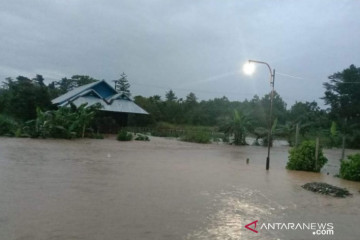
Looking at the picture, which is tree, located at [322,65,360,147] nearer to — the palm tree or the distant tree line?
the distant tree line

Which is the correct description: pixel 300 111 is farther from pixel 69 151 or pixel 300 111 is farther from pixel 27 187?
pixel 27 187

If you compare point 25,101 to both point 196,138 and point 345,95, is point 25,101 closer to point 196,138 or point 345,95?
point 196,138

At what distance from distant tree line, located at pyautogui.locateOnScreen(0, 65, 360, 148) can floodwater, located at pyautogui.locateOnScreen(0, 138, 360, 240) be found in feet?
42.7

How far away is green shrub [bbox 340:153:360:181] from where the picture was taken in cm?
1219

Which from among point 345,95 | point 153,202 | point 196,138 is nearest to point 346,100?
point 345,95

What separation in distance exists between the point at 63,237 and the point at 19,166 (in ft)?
23.4

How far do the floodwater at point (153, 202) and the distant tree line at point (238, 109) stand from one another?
42.7 ft

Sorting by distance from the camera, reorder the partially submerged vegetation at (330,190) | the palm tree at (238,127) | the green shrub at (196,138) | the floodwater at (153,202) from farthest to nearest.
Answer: the palm tree at (238,127) < the green shrub at (196,138) < the partially submerged vegetation at (330,190) < the floodwater at (153,202)

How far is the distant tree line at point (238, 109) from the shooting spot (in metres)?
29.8

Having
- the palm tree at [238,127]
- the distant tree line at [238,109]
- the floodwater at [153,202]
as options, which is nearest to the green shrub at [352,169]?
the floodwater at [153,202]

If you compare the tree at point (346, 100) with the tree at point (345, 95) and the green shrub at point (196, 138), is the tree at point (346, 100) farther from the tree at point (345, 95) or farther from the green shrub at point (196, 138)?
the green shrub at point (196, 138)

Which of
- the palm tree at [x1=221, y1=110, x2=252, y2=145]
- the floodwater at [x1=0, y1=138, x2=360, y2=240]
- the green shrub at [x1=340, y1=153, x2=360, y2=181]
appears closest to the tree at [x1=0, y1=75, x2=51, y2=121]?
the palm tree at [x1=221, y1=110, x2=252, y2=145]

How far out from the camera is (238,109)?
34.2 metres

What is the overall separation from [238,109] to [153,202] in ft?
90.6
